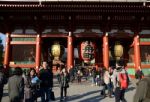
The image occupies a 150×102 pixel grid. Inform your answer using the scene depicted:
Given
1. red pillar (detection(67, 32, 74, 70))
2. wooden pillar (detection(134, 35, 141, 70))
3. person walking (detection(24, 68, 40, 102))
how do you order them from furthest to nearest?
wooden pillar (detection(134, 35, 141, 70)), red pillar (detection(67, 32, 74, 70)), person walking (detection(24, 68, 40, 102))

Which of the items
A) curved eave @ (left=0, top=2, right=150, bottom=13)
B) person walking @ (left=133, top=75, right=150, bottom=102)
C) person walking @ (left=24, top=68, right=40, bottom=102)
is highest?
curved eave @ (left=0, top=2, right=150, bottom=13)

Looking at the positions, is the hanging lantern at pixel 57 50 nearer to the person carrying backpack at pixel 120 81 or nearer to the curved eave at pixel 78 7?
the curved eave at pixel 78 7

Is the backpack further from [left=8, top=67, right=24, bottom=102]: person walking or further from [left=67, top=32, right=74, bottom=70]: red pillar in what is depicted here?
[left=67, top=32, right=74, bottom=70]: red pillar

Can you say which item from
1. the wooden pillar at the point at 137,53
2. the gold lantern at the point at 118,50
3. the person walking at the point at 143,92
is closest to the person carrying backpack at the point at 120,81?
the person walking at the point at 143,92

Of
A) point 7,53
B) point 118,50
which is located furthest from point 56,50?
point 118,50

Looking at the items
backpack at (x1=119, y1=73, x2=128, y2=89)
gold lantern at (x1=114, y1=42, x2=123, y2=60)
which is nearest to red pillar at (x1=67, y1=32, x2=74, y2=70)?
gold lantern at (x1=114, y1=42, x2=123, y2=60)

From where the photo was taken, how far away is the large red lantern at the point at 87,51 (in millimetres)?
21734

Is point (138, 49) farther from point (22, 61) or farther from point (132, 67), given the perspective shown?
point (22, 61)

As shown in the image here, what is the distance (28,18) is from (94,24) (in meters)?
5.90

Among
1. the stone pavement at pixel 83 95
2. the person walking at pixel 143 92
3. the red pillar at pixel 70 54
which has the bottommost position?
A: the stone pavement at pixel 83 95

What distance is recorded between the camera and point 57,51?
23.4m

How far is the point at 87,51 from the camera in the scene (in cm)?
2181

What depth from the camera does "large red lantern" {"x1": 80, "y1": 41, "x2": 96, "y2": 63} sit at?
71.3ft

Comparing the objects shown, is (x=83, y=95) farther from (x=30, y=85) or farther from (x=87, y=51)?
(x=87, y=51)
